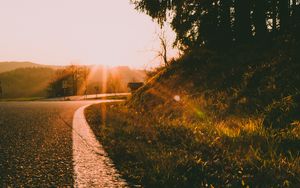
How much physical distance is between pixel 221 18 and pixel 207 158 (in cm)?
1014

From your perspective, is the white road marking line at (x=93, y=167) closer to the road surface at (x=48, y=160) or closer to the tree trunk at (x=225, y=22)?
the road surface at (x=48, y=160)

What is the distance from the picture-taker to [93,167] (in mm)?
3379

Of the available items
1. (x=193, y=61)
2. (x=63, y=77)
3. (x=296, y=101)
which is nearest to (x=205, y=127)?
(x=296, y=101)

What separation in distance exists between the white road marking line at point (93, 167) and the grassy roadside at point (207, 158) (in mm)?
111

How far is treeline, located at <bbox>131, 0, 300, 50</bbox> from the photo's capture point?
11953 mm

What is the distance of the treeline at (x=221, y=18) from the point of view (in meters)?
12.0

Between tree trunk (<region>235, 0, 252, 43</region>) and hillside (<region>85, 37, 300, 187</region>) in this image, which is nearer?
hillside (<region>85, 37, 300, 187</region>)

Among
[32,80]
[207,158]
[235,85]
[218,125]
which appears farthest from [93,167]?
[32,80]

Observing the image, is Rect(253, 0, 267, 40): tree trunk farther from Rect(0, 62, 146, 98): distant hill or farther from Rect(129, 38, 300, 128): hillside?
Rect(0, 62, 146, 98): distant hill

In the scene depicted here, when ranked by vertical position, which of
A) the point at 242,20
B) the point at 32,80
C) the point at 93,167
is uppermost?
the point at 32,80

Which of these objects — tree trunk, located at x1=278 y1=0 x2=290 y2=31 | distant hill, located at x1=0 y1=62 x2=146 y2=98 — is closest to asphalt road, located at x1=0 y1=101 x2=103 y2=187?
tree trunk, located at x1=278 y1=0 x2=290 y2=31

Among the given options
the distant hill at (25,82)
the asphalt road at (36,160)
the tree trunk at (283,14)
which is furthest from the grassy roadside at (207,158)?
the distant hill at (25,82)

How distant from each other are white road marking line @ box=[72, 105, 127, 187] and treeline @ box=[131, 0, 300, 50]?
8745 millimetres

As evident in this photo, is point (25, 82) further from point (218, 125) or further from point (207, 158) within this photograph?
point (207, 158)
